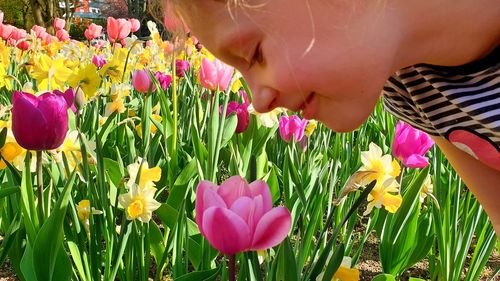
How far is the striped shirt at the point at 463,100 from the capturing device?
887 mm

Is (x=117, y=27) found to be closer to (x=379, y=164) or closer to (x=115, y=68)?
A: (x=115, y=68)

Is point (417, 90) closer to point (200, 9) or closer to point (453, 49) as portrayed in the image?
point (453, 49)

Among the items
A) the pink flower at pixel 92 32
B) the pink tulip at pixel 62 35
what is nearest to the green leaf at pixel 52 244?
the pink flower at pixel 92 32

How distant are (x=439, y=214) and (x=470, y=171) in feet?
1.00

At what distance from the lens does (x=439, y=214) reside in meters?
1.36

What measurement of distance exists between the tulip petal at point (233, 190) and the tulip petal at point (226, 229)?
62 mm

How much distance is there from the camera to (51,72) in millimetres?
1821

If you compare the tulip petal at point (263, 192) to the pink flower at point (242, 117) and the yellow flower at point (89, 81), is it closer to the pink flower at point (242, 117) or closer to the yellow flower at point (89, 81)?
the pink flower at point (242, 117)

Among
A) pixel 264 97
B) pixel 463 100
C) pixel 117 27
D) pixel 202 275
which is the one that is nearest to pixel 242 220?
pixel 264 97

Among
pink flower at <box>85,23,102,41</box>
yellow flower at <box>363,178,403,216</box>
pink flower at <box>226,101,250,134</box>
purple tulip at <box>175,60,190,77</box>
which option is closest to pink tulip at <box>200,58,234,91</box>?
pink flower at <box>226,101,250,134</box>

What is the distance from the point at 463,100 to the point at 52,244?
68 centimetres

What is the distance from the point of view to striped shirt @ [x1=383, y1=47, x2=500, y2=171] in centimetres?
89

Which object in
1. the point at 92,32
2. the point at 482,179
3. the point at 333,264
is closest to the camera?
the point at 333,264

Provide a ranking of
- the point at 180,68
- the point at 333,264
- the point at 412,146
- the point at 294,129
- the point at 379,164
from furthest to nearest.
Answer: the point at 180,68
the point at 294,129
the point at 412,146
the point at 379,164
the point at 333,264
